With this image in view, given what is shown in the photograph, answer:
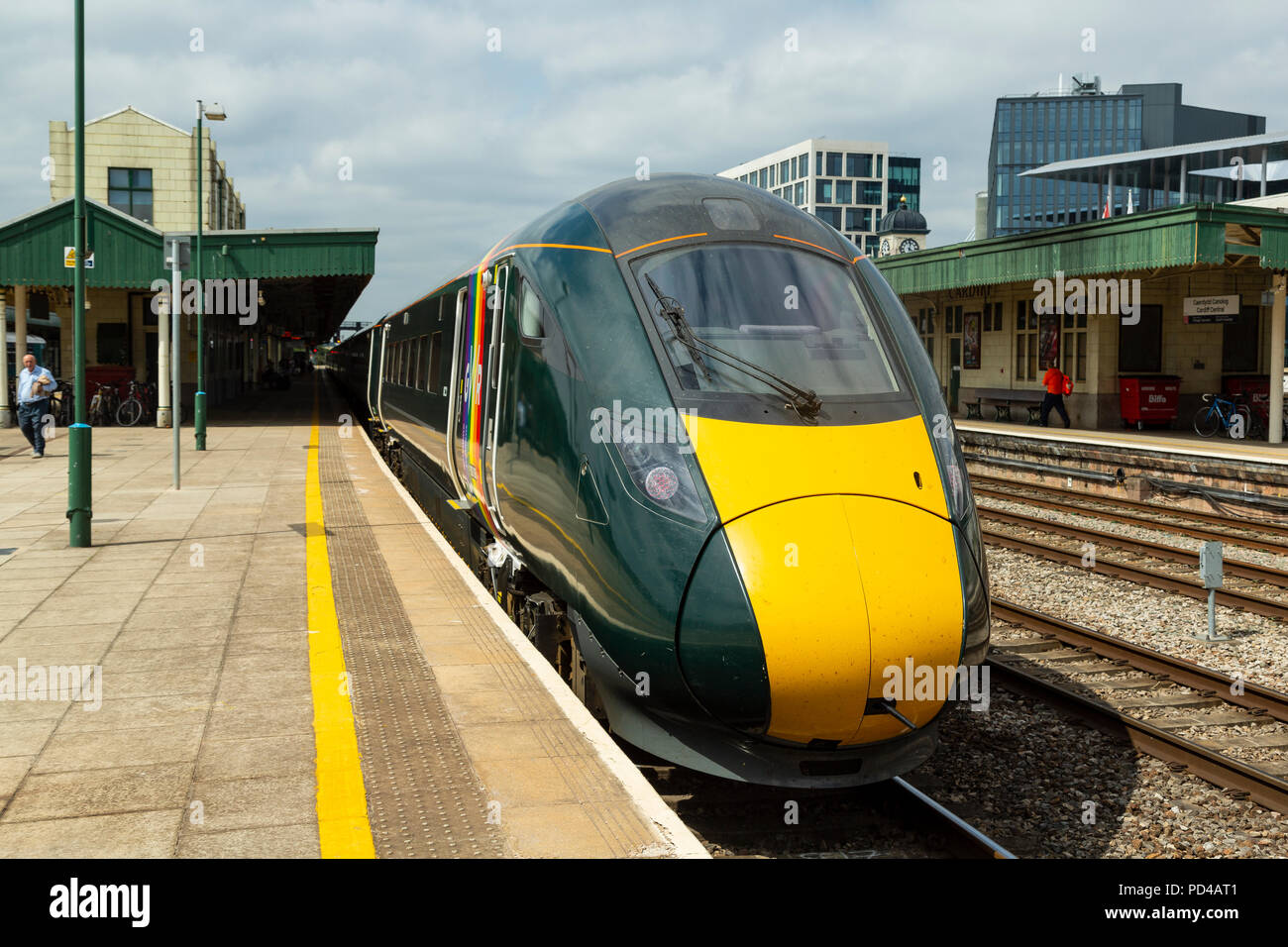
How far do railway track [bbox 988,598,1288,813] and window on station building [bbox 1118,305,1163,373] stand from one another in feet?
63.8

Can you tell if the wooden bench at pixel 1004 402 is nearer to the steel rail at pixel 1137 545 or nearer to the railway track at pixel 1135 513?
the railway track at pixel 1135 513

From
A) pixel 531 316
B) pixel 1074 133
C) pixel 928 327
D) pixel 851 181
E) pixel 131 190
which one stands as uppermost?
pixel 1074 133

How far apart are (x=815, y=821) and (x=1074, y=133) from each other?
12308 centimetres

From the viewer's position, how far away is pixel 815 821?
5.65 meters

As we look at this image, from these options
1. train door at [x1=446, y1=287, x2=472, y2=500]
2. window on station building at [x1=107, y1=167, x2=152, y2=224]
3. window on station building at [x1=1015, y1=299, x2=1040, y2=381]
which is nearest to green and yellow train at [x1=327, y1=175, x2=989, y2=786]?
train door at [x1=446, y1=287, x2=472, y2=500]

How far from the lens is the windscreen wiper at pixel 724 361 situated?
5.26 meters

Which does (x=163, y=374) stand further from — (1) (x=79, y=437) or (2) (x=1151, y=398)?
(2) (x=1151, y=398)

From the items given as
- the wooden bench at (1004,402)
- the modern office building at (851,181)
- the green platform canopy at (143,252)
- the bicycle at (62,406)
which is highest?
the modern office building at (851,181)

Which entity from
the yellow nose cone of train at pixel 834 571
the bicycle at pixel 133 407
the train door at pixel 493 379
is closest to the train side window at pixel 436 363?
the train door at pixel 493 379

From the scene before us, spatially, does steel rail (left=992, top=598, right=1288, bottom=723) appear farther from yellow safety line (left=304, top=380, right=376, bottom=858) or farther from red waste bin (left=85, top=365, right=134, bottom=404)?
red waste bin (left=85, top=365, right=134, bottom=404)

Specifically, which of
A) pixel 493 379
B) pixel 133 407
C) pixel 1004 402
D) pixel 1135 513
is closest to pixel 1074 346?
pixel 1004 402

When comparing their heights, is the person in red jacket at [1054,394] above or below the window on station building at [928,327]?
below

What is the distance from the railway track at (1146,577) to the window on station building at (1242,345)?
14828 millimetres

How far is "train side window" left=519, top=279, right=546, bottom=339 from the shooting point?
623 cm
